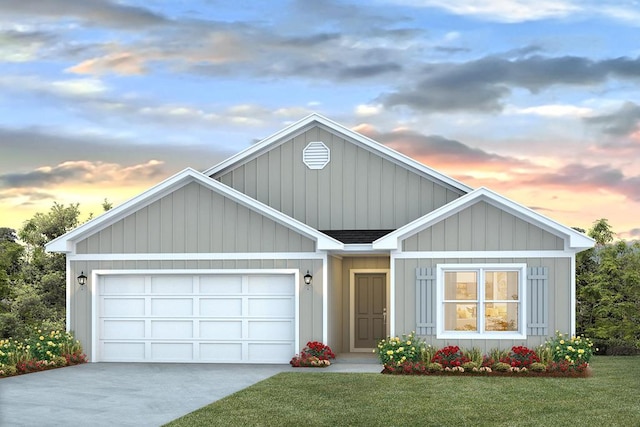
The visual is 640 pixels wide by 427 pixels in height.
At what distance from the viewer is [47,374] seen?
18.3 metres

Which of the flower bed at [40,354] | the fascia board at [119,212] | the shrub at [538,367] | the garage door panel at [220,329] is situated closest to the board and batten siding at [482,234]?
the shrub at [538,367]

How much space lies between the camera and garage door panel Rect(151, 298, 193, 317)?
20.6m

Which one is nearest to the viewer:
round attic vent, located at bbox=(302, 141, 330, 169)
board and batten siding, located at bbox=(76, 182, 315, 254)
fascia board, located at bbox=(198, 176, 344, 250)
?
fascia board, located at bbox=(198, 176, 344, 250)

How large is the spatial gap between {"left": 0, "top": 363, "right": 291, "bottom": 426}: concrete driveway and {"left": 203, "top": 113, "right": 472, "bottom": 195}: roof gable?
20.2 ft

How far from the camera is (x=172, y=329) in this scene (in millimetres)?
20594

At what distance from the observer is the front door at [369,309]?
23109 millimetres

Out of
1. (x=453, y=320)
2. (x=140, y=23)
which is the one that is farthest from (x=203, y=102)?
(x=453, y=320)

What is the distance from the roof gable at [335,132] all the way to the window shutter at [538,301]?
4.02 meters

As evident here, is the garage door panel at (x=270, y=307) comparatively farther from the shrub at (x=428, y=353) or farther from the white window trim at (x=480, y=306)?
the white window trim at (x=480, y=306)

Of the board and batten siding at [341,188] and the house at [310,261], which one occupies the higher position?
the board and batten siding at [341,188]

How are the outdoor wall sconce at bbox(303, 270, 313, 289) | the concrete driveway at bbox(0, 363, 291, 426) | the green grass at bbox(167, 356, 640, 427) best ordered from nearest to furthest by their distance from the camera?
the green grass at bbox(167, 356, 640, 427)
the concrete driveway at bbox(0, 363, 291, 426)
the outdoor wall sconce at bbox(303, 270, 313, 289)

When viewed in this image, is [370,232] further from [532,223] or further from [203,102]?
[203,102]

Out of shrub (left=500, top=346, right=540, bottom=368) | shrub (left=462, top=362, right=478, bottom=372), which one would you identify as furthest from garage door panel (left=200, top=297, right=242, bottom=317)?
shrub (left=500, top=346, right=540, bottom=368)

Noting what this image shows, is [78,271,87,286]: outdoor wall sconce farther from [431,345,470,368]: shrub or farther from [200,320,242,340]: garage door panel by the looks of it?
[431,345,470,368]: shrub
